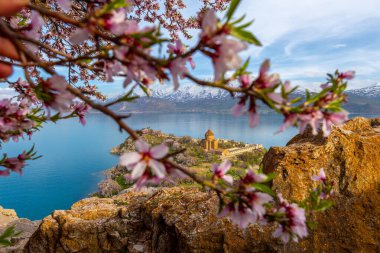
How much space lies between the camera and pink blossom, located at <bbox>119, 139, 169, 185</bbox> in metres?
1.35

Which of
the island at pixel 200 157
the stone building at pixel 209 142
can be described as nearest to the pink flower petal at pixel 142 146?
the island at pixel 200 157

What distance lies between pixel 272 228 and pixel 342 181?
1.56m

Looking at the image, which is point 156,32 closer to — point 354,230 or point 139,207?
point 354,230

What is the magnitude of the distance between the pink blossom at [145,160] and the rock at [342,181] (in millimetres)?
3774

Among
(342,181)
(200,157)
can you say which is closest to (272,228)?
(342,181)

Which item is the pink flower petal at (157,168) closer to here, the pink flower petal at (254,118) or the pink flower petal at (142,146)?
the pink flower petal at (142,146)

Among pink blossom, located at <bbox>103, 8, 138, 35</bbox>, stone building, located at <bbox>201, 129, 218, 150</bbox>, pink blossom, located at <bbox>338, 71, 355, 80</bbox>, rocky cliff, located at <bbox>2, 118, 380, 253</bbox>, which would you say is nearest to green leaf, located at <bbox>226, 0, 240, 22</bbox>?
pink blossom, located at <bbox>103, 8, 138, 35</bbox>

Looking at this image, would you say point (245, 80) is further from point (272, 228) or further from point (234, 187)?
point (272, 228)

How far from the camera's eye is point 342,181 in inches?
189

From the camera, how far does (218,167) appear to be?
1.66 metres

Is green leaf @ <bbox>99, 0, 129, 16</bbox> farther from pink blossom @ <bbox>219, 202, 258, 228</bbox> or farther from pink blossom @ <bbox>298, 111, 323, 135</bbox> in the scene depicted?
pink blossom @ <bbox>219, 202, 258, 228</bbox>

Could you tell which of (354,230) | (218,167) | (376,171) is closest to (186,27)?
(376,171)

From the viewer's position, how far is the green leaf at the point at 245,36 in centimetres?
124

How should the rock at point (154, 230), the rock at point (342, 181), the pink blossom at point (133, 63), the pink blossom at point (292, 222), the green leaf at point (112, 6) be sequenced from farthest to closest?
the rock at point (154, 230) → the rock at point (342, 181) → the pink blossom at point (292, 222) → the pink blossom at point (133, 63) → the green leaf at point (112, 6)
